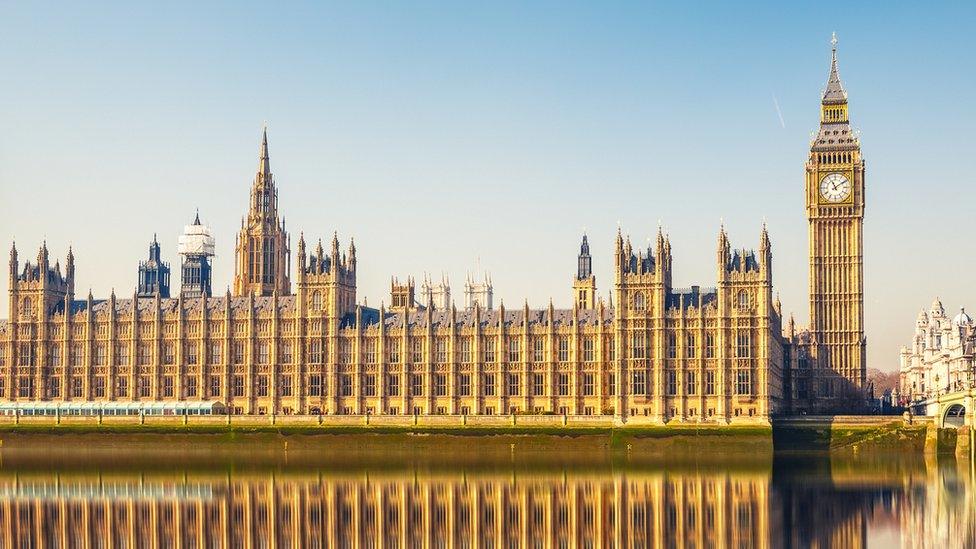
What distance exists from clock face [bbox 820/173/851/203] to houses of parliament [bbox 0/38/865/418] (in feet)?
0.62

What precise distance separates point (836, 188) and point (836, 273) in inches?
368

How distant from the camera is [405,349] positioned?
171625 millimetres

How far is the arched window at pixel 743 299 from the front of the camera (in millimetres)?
158875

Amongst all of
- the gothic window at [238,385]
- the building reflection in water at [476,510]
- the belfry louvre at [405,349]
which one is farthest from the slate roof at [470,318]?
the building reflection in water at [476,510]

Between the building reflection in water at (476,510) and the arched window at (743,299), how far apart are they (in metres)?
40.7

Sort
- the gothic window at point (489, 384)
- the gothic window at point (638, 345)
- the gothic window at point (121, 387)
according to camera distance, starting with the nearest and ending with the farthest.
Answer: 1. the gothic window at point (638, 345)
2. the gothic window at point (489, 384)
3. the gothic window at point (121, 387)

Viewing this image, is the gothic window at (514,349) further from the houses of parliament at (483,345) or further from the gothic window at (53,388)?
the gothic window at (53,388)

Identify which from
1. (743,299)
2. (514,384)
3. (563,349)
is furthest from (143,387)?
(743,299)

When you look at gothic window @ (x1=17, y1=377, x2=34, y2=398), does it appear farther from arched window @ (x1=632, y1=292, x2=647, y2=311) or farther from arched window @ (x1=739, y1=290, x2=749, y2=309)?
arched window @ (x1=739, y1=290, x2=749, y2=309)

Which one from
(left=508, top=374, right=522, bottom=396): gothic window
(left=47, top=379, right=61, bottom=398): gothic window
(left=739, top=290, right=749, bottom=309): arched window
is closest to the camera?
(left=739, top=290, right=749, bottom=309): arched window

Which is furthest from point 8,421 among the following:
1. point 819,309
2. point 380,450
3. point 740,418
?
point 819,309

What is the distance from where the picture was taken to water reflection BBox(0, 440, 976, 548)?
82.3 m

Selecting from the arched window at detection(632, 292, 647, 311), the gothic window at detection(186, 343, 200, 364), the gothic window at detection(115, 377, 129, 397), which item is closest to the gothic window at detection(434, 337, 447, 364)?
the arched window at detection(632, 292, 647, 311)

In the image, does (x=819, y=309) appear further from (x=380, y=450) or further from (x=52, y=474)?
(x=52, y=474)
